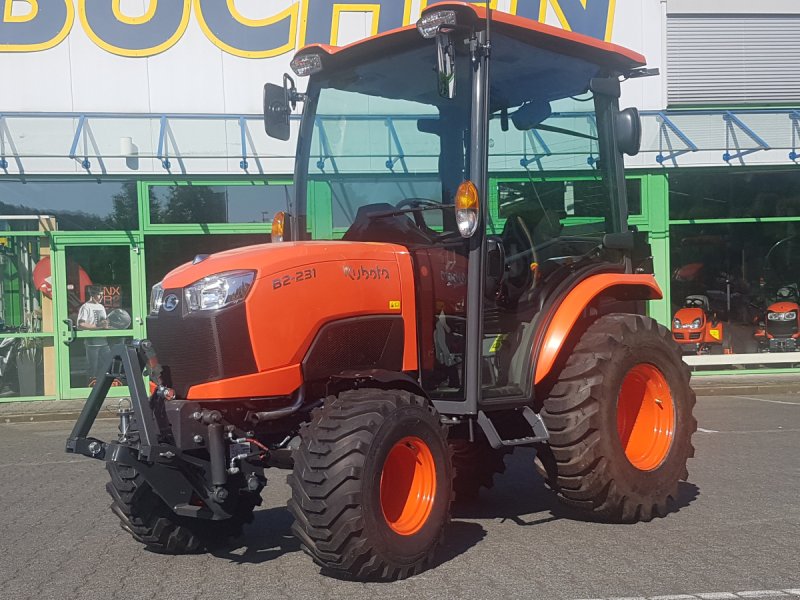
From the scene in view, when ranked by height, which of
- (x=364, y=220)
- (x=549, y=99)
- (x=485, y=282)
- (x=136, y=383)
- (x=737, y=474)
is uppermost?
(x=549, y=99)

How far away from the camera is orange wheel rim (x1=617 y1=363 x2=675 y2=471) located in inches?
231

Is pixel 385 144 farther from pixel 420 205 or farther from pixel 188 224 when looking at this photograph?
pixel 188 224

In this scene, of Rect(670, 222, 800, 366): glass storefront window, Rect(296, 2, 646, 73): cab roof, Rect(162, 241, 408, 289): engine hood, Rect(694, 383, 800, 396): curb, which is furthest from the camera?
Rect(670, 222, 800, 366): glass storefront window

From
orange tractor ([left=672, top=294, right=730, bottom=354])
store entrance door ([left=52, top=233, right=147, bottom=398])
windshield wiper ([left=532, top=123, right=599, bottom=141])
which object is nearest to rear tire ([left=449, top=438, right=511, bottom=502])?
windshield wiper ([left=532, top=123, right=599, bottom=141])

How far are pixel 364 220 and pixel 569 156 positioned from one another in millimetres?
1437

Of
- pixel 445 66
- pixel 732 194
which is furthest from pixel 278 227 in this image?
pixel 732 194

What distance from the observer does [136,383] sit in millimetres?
4445

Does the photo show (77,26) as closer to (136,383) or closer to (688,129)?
(688,129)

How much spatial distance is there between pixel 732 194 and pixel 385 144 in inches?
444

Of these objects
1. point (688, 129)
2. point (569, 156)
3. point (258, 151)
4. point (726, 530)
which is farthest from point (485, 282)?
point (688, 129)

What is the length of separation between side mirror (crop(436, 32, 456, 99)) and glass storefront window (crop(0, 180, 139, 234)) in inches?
408

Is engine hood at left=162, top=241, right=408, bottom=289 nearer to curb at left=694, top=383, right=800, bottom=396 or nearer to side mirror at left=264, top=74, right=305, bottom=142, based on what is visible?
side mirror at left=264, top=74, right=305, bottom=142

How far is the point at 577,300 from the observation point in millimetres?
5578

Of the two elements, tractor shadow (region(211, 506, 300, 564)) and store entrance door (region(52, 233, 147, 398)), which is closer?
tractor shadow (region(211, 506, 300, 564))
